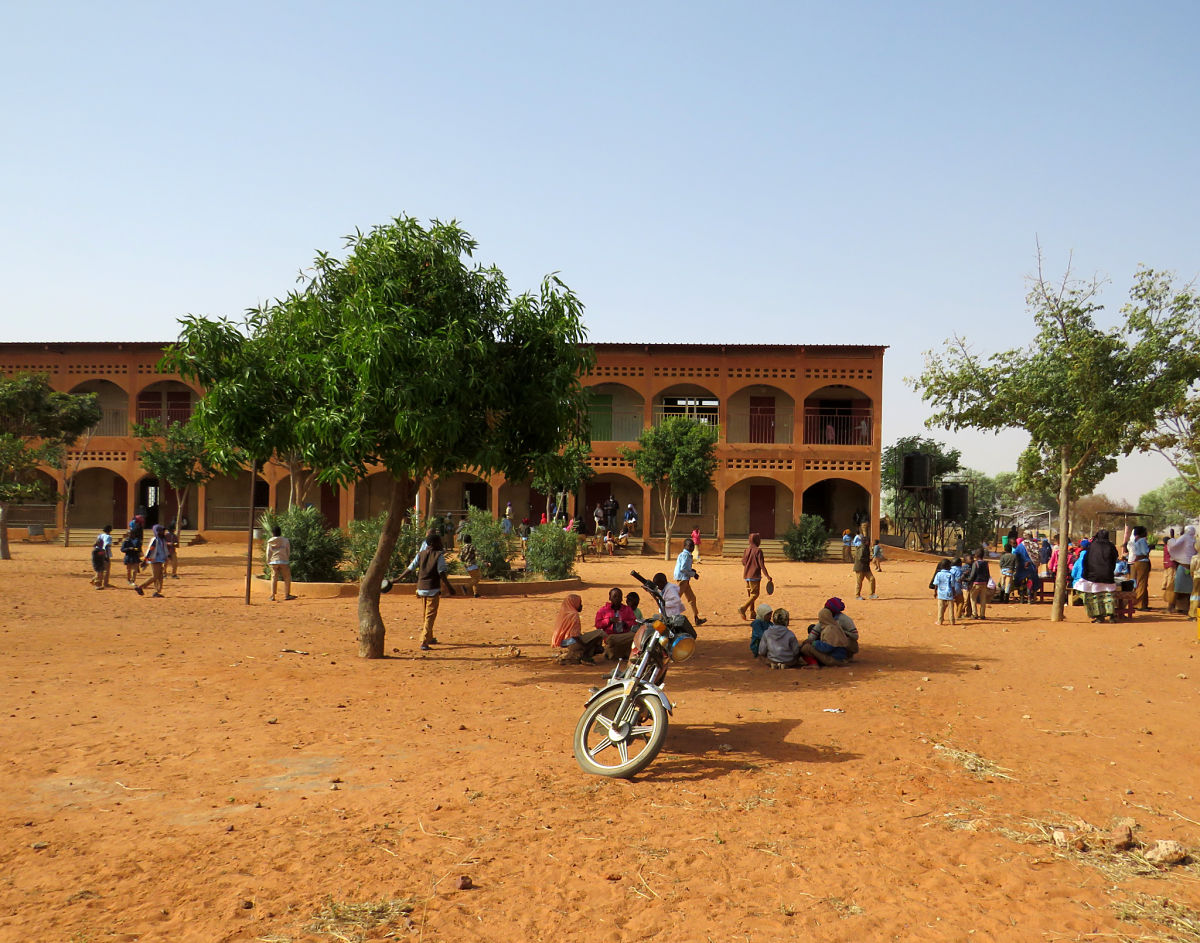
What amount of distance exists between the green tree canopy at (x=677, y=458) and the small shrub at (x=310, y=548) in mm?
14826

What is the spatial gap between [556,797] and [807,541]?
26.9 metres

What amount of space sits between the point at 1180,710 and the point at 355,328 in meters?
8.48

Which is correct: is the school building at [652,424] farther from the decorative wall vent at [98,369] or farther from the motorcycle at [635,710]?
the motorcycle at [635,710]

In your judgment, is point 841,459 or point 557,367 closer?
point 557,367

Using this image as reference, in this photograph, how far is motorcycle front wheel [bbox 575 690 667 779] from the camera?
18.0ft

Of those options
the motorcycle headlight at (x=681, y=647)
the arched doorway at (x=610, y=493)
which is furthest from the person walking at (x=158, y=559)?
the arched doorway at (x=610, y=493)

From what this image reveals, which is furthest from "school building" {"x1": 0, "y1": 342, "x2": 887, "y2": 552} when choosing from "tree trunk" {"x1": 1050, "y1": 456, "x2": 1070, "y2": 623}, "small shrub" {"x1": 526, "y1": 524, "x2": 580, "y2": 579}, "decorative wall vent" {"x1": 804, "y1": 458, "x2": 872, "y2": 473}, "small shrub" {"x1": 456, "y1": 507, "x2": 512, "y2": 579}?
"tree trunk" {"x1": 1050, "y1": 456, "x2": 1070, "y2": 623}

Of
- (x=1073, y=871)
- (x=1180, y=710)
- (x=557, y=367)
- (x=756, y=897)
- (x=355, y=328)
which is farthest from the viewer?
(x=557, y=367)

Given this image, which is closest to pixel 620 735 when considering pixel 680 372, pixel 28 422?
pixel 28 422

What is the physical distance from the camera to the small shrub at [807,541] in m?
31.0

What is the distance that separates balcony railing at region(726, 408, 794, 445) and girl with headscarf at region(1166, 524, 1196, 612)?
20.5m

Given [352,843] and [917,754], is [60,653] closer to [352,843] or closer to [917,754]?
[352,843]

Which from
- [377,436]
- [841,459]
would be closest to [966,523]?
[841,459]

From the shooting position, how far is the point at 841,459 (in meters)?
34.2
